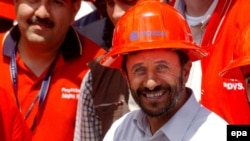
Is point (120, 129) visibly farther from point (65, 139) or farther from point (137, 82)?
point (65, 139)

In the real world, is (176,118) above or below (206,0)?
below

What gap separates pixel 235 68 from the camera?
334cm

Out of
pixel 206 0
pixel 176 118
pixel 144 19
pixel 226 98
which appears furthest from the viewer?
pixel 206 0

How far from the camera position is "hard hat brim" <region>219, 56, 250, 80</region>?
3209 millimetres

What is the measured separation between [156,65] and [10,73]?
147cm

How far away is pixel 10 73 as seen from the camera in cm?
437

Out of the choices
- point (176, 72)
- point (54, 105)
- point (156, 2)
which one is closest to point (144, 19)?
point (156, 2)

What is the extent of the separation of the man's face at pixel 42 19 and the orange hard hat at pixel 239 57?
125cm

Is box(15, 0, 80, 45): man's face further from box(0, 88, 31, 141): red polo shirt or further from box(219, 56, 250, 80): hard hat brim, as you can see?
box(219, 56, 250, 80): hard hat brim

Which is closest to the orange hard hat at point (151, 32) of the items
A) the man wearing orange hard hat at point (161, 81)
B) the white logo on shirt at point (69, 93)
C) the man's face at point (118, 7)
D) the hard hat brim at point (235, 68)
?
the man wearing orange hard hat at point (161, 81)

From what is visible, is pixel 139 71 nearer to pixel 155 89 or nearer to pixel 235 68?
pixel 155 89

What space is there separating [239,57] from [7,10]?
2102 millimetres

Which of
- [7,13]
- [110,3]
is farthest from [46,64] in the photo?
[7,13]

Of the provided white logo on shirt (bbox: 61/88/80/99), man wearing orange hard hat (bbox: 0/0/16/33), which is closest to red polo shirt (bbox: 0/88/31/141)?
white logo on shirt (bbox: 61/88/80/99)
